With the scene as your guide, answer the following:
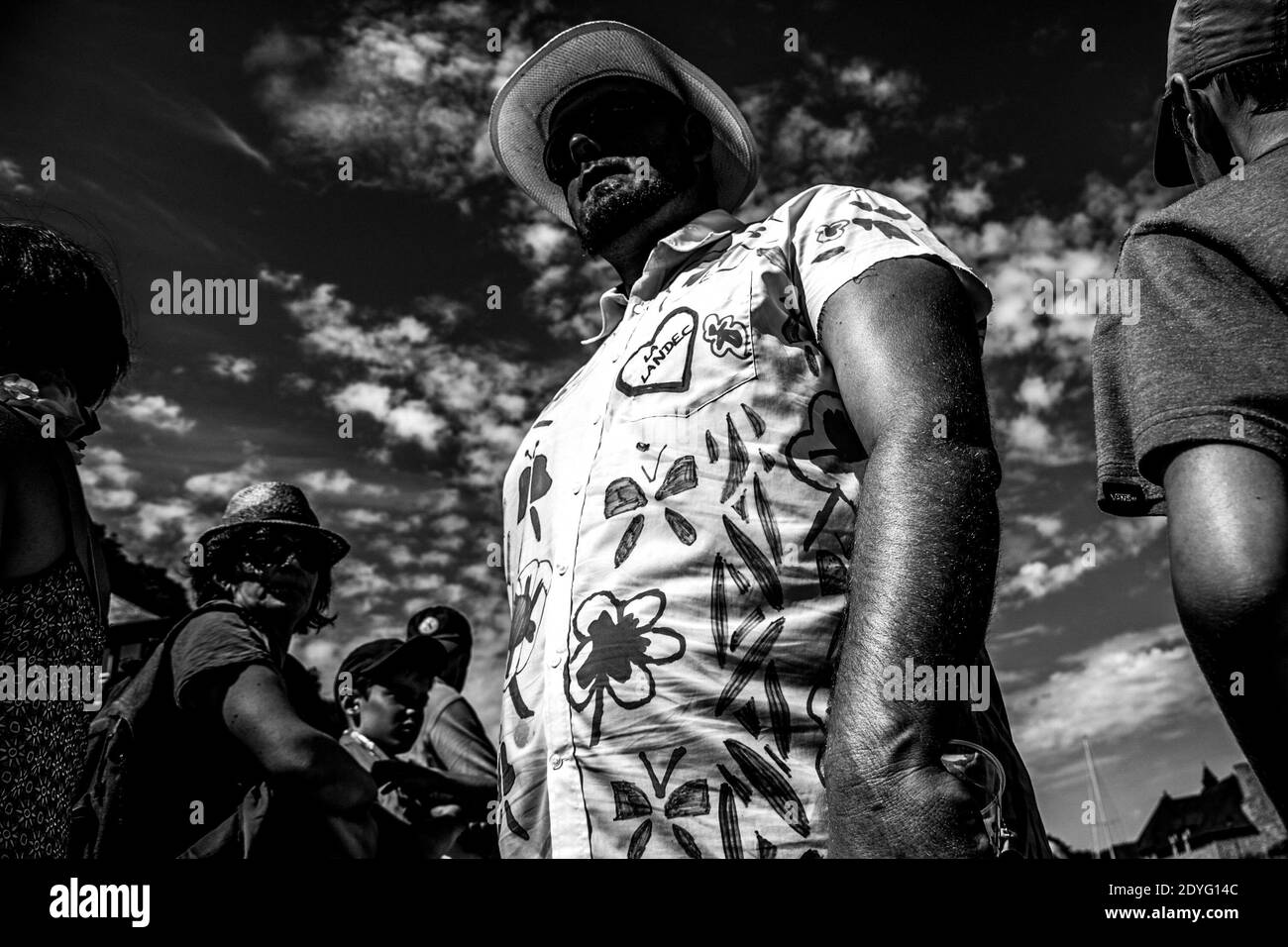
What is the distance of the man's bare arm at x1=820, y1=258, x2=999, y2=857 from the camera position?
1104mm

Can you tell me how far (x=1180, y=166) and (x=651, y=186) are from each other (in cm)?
105

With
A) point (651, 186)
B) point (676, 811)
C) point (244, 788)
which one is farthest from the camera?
point (244, 788)

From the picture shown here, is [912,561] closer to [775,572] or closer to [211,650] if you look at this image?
[775,572]

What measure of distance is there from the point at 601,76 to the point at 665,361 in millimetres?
1112

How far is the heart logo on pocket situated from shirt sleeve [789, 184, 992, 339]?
210 millimetres

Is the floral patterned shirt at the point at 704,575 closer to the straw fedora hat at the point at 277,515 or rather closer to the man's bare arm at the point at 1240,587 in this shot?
the man's bare arm at the point at 1240,587

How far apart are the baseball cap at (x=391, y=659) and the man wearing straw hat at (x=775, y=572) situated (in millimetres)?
4058

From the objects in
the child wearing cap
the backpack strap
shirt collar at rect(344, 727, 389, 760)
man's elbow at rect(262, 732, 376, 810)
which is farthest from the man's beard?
shirt collar at rect(344, 727, 389, 760)

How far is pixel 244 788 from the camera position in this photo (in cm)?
296

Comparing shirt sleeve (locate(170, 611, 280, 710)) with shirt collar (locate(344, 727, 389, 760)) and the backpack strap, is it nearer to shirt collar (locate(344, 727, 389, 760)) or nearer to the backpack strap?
the backpack strap

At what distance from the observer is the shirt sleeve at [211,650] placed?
9.62 feet
